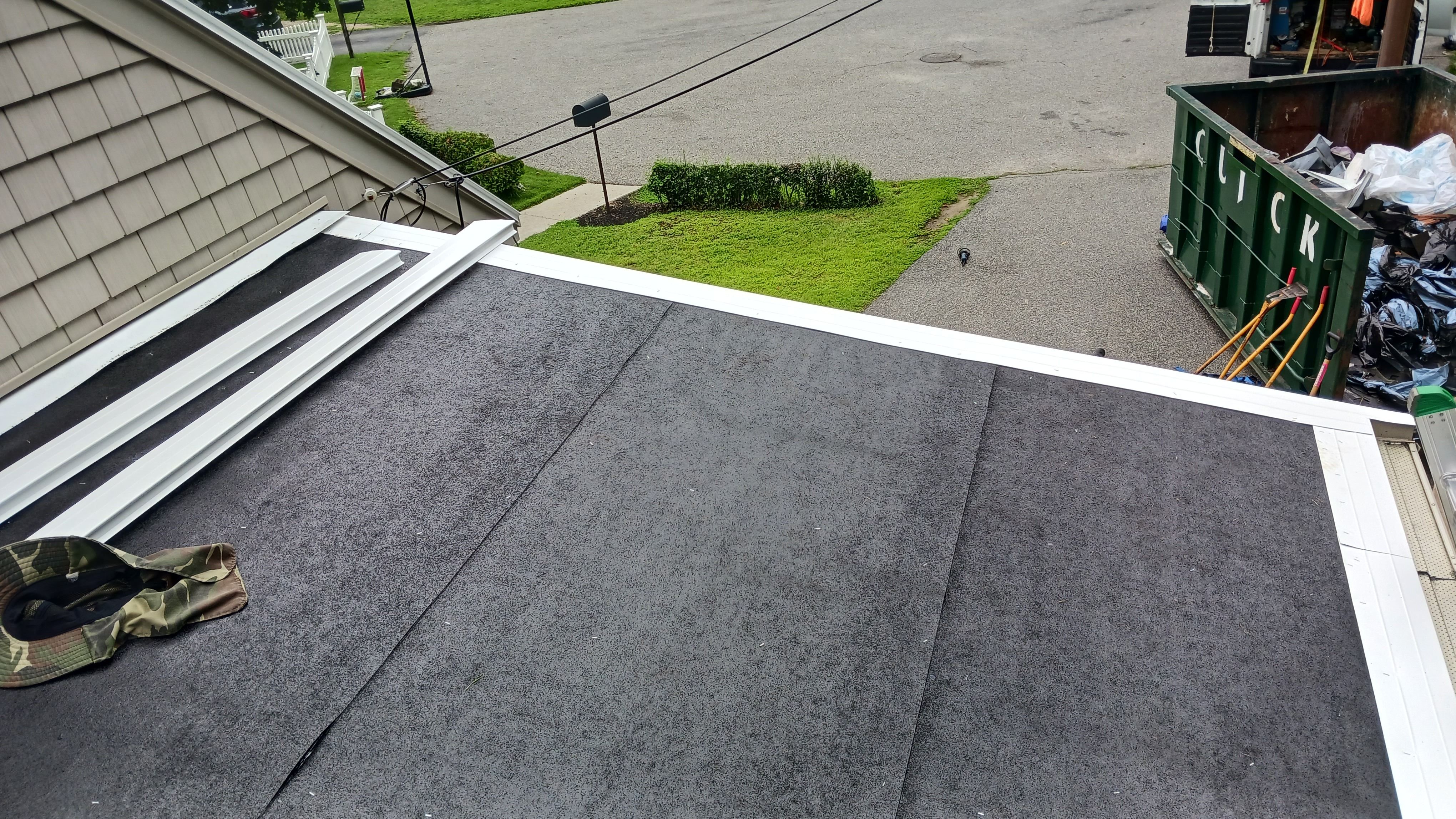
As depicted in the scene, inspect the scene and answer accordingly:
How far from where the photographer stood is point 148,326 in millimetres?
5531

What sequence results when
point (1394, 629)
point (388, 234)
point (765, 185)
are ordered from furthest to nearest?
point (765, 185), point (388, 234), point (1394, 629)

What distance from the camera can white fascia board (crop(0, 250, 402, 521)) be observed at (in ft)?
14.4

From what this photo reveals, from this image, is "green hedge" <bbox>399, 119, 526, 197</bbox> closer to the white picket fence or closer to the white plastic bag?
the white picket fence

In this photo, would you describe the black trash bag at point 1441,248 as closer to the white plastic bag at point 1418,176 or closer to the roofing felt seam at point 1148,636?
the white plastic bag at point 1418,176

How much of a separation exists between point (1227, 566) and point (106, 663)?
13.6 feet

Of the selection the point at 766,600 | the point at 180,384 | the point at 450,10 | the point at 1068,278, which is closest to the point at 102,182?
the point at 180,384

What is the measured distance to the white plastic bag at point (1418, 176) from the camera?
7234mm

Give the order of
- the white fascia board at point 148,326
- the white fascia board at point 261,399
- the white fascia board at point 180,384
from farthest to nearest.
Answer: the white fascia board at point 148,326 → the white fascia board at point 180,384 → the white fascia board at point 261,399

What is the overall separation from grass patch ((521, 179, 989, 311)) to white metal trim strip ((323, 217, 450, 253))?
3.77m

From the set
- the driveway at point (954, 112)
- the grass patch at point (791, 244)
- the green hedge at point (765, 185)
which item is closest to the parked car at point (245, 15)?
the driveway at point (954, 112)

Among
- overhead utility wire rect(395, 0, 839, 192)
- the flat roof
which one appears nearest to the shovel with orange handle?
the flat roof

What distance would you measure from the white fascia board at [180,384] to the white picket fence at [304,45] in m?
16.2

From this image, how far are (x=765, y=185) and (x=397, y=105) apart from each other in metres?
9.99

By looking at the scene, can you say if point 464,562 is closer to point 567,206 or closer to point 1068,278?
point 1068,278
